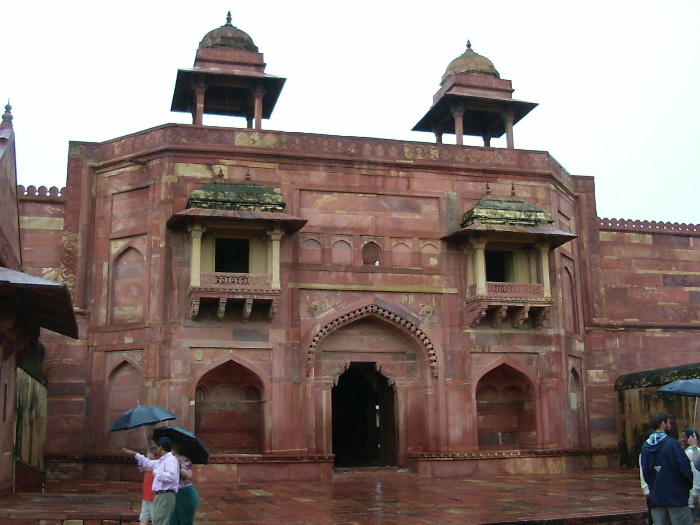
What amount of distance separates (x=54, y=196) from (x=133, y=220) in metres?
2.00

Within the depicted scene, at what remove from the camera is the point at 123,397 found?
15938 millimetres

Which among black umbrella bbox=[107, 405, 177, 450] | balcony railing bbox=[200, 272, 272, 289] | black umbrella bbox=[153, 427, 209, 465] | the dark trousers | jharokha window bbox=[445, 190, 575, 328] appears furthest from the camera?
jharokha window bbox=[445, 190, 575, 328]

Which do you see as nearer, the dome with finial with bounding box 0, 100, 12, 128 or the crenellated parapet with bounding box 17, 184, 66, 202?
the dome with finial with bounding box 0, 100, 12, 128

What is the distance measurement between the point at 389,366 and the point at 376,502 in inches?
228

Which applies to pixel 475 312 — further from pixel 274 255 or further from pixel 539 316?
pixel 274 255

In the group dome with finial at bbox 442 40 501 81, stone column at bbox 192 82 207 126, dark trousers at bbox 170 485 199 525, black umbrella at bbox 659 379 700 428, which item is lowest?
dark trousers at bbox 170 485 199 525

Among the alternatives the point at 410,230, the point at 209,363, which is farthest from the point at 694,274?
the point at 209,363

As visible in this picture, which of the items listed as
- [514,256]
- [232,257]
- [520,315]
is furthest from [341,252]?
[520,315]

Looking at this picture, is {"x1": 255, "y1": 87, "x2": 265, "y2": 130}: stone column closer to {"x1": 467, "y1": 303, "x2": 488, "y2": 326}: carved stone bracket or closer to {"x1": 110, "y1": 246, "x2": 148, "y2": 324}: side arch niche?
{"x1": 110, "y1": 246, "x2": 148, "y2": 324}: side arch niche

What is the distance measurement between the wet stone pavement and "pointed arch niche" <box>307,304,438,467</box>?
1.27m

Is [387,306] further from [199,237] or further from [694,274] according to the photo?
[694,274]

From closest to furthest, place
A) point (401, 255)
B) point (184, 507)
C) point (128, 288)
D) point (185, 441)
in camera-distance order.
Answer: point (184, 507)
point (185, 441)
point (128, 288)
point (401, 255)

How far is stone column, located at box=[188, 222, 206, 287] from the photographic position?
1545 centimetres

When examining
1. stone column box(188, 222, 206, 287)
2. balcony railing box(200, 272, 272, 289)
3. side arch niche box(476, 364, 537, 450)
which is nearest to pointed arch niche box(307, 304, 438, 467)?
side arch niche box(476, 364, 537, 450)
